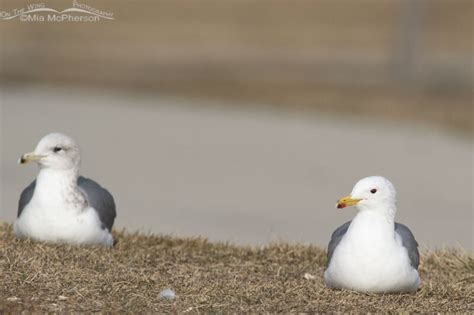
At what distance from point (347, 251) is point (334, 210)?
600cm

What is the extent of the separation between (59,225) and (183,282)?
1.29m

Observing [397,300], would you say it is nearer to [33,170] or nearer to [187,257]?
[187,257]

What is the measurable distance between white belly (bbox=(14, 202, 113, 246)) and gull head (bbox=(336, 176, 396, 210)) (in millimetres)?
1974

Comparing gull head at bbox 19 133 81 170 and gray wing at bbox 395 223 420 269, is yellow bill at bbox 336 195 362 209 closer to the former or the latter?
gray wing at bbox 395 223 420 269

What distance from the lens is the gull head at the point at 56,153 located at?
→ 8.96 meters

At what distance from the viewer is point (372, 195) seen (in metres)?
7.70

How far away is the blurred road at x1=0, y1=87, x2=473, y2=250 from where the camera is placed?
12.6 m

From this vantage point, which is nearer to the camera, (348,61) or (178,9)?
(348,61)

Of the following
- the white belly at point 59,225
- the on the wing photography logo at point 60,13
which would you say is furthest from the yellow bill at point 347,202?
the on the wing photography logo at point 60,13

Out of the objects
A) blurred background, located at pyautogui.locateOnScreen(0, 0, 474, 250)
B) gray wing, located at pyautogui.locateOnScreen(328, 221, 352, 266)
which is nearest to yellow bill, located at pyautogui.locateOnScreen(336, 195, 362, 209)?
gray wing, located at pyautogui.locateOnScreen(328, 221, 352, 266)

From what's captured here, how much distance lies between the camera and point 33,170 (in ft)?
50.1

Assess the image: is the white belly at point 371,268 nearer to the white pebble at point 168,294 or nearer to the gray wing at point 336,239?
the gray wing at point 336,239

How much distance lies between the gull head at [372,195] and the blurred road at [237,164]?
2334 millimetres

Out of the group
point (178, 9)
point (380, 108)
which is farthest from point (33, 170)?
point (178, 9)
